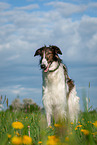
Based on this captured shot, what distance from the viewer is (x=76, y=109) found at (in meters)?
7.00

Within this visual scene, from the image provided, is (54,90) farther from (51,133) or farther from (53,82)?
(51,133)

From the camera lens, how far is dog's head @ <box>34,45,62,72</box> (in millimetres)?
5807

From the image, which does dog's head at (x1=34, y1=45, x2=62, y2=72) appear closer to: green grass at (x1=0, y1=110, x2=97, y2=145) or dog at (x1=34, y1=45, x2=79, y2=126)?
dog at (x1=34, y1=45, x2=79, y2=126)

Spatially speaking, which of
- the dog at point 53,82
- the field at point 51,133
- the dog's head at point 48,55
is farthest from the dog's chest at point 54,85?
the field at point 51,133

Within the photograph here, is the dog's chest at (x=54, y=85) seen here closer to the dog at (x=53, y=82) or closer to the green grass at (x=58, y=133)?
the dog at (x=53, y=82)

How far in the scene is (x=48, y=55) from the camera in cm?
595

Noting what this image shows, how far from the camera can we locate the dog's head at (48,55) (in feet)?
19.1

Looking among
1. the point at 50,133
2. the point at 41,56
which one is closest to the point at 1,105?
the point at 50,133

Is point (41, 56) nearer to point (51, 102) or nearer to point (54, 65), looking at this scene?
point (54, 65)

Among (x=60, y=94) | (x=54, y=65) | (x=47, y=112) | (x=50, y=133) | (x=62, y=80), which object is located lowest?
(x=50, y=133)

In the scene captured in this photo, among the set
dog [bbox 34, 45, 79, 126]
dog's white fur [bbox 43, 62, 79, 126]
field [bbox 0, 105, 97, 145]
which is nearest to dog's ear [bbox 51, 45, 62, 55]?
dog [bbox 34, 45, 79, 126]

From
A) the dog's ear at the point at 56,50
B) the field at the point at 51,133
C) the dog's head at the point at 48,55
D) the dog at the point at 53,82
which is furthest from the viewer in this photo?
the dog's ear at the point at 56,50

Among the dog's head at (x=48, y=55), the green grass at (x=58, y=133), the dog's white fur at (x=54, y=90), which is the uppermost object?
the dog's head at (x=48, y=55)

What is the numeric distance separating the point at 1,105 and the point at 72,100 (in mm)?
2706
